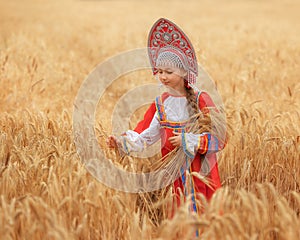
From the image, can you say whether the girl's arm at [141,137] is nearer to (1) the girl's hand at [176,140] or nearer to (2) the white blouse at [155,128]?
(2) the white blouse at [155,128]

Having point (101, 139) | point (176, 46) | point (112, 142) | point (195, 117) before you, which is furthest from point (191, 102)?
point (101, 139)

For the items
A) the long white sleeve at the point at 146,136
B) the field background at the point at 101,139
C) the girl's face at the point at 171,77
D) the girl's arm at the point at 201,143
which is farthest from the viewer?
the long white sleeve at the point at 146,136

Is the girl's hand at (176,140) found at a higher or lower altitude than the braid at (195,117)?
lower

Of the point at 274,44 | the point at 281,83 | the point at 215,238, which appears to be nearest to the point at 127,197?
the point at 215,238

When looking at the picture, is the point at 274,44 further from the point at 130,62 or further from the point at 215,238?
the point at 215,238

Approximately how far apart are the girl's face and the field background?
15.7 inches

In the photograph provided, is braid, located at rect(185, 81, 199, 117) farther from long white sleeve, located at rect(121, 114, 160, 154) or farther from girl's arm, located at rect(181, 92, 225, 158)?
long white sleeve, located at rect(121, 114, 160, 154)

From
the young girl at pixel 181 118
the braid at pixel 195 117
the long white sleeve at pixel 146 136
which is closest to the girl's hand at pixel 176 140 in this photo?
the young girl at pixel 181 118

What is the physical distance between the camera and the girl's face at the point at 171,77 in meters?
2.55

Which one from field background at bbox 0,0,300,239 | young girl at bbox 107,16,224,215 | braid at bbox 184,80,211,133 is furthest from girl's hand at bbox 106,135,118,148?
braid at bbox 184,80,211,133

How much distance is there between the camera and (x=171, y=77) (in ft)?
8.38

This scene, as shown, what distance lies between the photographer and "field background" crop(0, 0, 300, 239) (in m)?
1.78

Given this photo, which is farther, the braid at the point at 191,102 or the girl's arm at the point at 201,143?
the braid at the point at 191,102

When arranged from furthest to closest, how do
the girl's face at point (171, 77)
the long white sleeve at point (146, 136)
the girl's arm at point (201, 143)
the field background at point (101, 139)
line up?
the long white sleeve at point (146, 136) < the girl's face at point (171, 77) < the girl's arm at point (201, 143) < the field background at point (101, 139)
